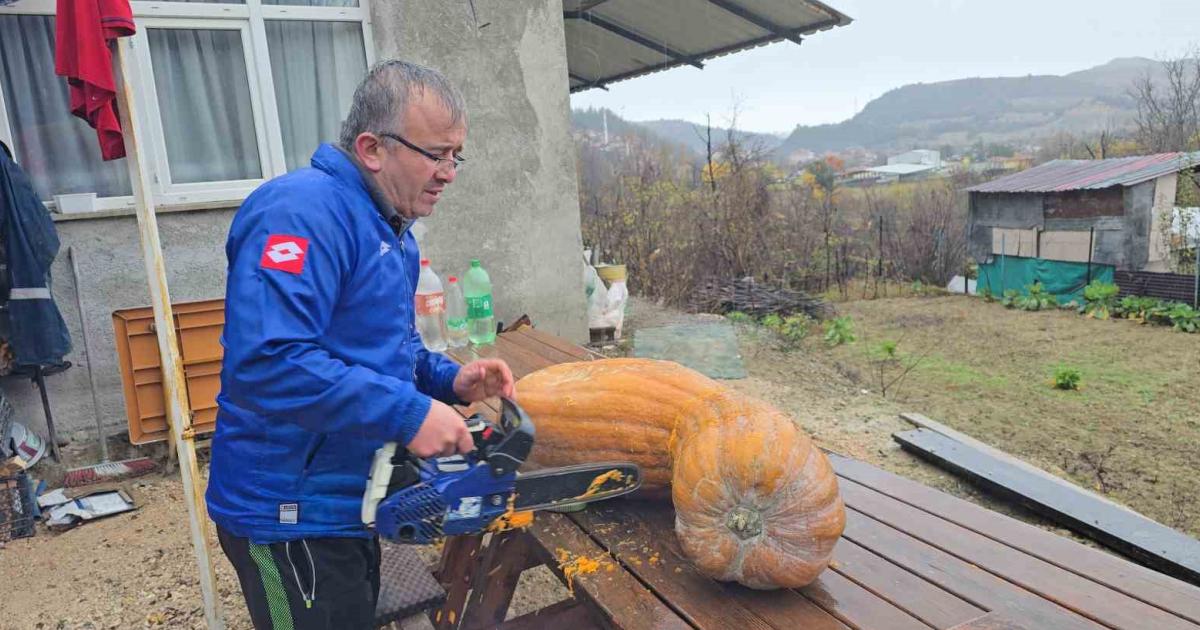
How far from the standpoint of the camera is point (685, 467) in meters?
1.97

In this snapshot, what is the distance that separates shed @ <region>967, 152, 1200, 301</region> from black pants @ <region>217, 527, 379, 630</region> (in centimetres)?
1544

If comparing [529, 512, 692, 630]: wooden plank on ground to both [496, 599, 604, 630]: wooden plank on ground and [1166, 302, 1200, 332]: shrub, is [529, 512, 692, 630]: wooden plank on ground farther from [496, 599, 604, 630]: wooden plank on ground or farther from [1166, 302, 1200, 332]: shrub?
[1166, 302, 1200, 332]: shrub

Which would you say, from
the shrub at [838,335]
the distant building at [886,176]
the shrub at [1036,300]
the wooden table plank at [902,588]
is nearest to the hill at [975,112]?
the distant building at [886,176]

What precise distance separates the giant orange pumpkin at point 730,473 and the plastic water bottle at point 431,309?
305 centimetres

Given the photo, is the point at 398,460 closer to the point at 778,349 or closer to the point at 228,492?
the point at 228,492

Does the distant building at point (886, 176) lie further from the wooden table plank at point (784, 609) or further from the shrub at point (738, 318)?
the wooden table plank at point (784, 609)

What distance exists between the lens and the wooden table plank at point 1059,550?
5.94 ft

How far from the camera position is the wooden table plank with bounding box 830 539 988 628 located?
1729 mm

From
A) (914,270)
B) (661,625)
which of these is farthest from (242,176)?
(914,270)

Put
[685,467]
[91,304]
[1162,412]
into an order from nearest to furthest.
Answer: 1. [685,467]
2. [91,304]
3. [1162,412]

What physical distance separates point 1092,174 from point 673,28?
1190 cm

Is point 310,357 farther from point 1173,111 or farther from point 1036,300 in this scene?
point 1173,111

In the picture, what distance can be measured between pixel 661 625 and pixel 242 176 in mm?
4819

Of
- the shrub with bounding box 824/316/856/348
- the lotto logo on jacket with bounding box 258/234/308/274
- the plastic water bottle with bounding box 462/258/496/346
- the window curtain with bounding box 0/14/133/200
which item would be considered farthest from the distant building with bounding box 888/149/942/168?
the lotto logo on jacket with bounding box 258/234/308/274
